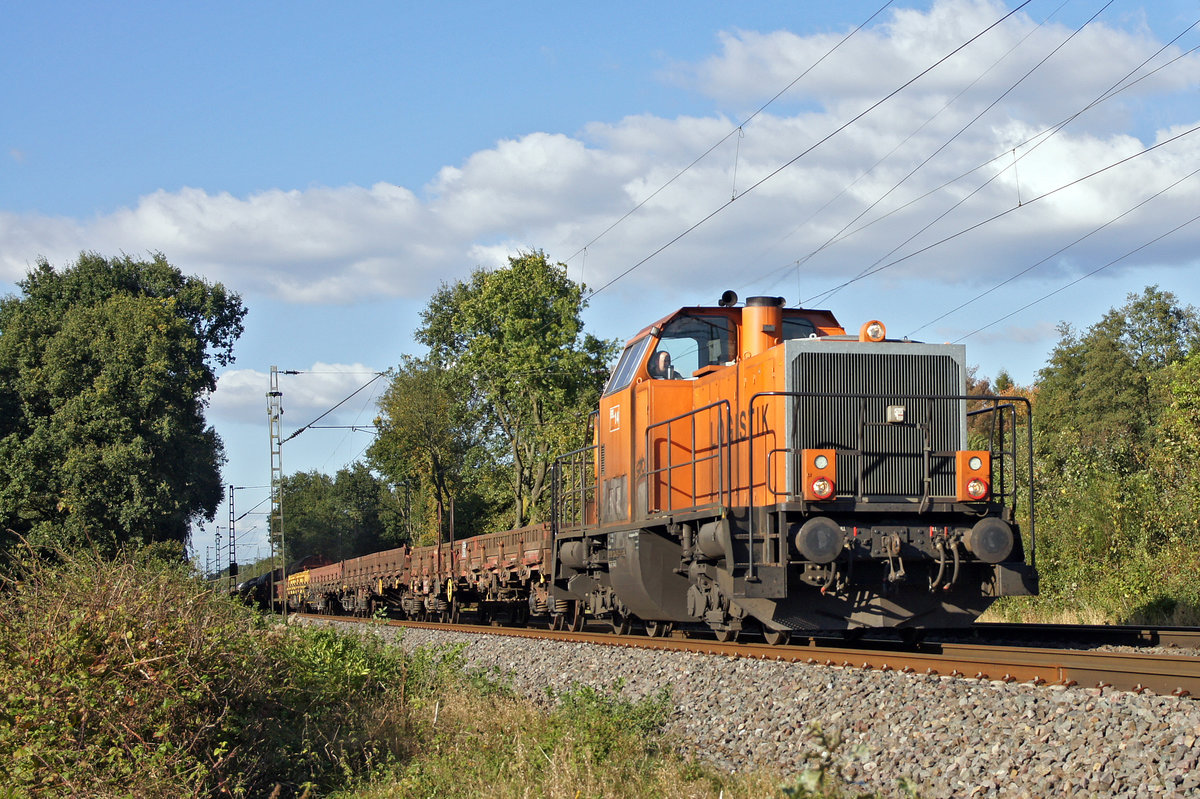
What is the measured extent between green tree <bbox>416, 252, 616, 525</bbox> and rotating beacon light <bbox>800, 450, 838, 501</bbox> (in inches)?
1119

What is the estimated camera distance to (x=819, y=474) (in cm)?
929

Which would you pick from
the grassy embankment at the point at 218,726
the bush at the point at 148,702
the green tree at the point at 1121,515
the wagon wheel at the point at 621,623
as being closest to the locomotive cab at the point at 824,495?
the grassy embankment at the point at 218,726

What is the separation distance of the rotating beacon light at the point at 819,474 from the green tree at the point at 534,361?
28.4m

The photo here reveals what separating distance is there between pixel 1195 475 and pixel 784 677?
40.5ft

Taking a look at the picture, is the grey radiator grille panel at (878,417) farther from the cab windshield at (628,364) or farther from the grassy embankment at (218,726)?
the grassy embankment at (218,726)

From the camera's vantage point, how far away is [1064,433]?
2358 cm

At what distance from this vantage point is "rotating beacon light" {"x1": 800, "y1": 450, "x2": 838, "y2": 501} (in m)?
9.25

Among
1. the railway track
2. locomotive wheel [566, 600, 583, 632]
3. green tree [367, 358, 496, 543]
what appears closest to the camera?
the railway track

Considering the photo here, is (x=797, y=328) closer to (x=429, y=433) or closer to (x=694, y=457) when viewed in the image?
(x=694, y=457)

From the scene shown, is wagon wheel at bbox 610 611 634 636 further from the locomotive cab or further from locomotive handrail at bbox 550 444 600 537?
the locomotive cab

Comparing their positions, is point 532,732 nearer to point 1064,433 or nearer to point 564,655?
point 564,655

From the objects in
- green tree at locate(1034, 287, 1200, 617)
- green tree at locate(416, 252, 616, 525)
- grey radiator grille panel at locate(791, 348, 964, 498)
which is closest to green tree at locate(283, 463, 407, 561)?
green tree at locate(416, 252, 616, 525)

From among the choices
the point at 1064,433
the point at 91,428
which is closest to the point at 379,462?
the point at 91,428

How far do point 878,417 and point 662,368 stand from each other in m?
2.89
